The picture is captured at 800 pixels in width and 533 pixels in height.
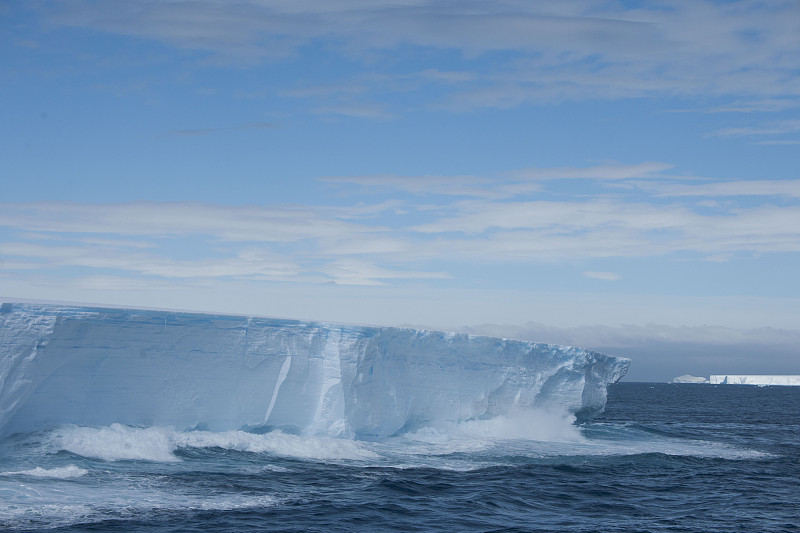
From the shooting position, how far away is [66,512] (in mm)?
11734

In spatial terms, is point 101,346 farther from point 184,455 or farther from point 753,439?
point 753,439

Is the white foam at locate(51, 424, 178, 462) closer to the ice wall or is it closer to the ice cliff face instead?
the ice cliff face

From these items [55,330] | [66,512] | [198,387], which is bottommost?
[66,512]

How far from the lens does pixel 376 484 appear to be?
1526 centimetres

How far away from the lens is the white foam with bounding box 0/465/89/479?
561 inches

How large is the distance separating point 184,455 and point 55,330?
3.99m

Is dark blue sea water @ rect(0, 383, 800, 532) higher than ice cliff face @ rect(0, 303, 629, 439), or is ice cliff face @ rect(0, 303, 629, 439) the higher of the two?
ice cliff face @ rect(0, 303, 629, 439)

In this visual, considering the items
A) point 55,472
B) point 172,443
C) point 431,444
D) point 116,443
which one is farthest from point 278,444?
point 55,472

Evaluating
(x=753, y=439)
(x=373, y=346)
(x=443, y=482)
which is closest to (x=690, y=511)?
(x=443, y=482)

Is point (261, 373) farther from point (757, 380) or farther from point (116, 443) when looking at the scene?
point (757, 380)

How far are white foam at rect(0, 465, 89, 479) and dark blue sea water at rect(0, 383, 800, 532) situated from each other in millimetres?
19

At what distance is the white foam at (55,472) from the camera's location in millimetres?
14258

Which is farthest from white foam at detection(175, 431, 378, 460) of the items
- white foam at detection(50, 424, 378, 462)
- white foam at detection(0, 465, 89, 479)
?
white foam at detection(0, 465, 89, 479)

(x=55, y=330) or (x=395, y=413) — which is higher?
(x=55, y=330)
